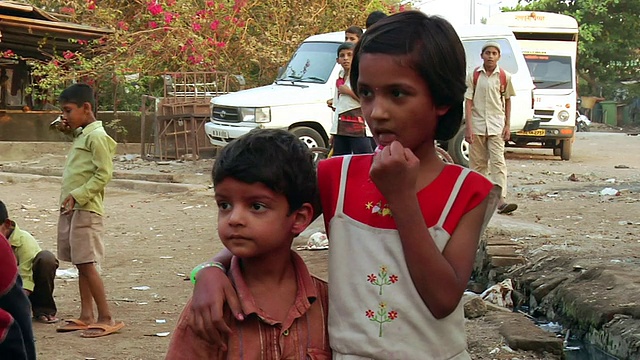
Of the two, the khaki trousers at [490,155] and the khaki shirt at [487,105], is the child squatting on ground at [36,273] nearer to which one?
the khaki trousers at [490,155]

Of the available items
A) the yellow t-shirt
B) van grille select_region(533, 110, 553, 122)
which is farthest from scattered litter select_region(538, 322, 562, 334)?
van grille select_region(533, 110, 553, 122)

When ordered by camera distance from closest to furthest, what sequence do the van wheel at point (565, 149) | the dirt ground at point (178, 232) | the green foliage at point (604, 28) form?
the dirt ground at point (178, 232), the van wheel at point (565, 149), the green foliage at point (604, 28)

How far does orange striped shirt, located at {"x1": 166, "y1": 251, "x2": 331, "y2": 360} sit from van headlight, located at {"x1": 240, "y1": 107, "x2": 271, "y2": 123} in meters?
11.4

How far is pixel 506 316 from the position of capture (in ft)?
16.9

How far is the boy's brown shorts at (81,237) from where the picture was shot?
5.53 meters

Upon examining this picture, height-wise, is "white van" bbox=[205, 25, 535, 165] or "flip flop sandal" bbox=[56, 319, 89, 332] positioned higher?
"white van" bbox=[205, 25, 535, 165]

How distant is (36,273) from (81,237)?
0.66 meters

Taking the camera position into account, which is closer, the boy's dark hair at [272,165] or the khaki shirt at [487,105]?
the boy's dark hair at [272,165]

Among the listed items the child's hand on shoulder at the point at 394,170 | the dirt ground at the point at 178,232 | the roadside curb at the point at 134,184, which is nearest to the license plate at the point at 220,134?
the dirt ground at the point at 178,232

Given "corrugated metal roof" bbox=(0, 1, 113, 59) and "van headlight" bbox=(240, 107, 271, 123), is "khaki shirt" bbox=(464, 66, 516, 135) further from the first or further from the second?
"corrugated metal roof" bbox=(0, 1, 113, 59)

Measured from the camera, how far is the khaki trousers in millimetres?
9453

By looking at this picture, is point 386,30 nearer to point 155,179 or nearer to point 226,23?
point 155,179

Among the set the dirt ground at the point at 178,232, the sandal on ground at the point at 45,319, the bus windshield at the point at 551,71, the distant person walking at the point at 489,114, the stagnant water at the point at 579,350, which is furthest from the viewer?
the bus windshield at the point at 551,71

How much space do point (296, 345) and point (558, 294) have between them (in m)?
4.14
